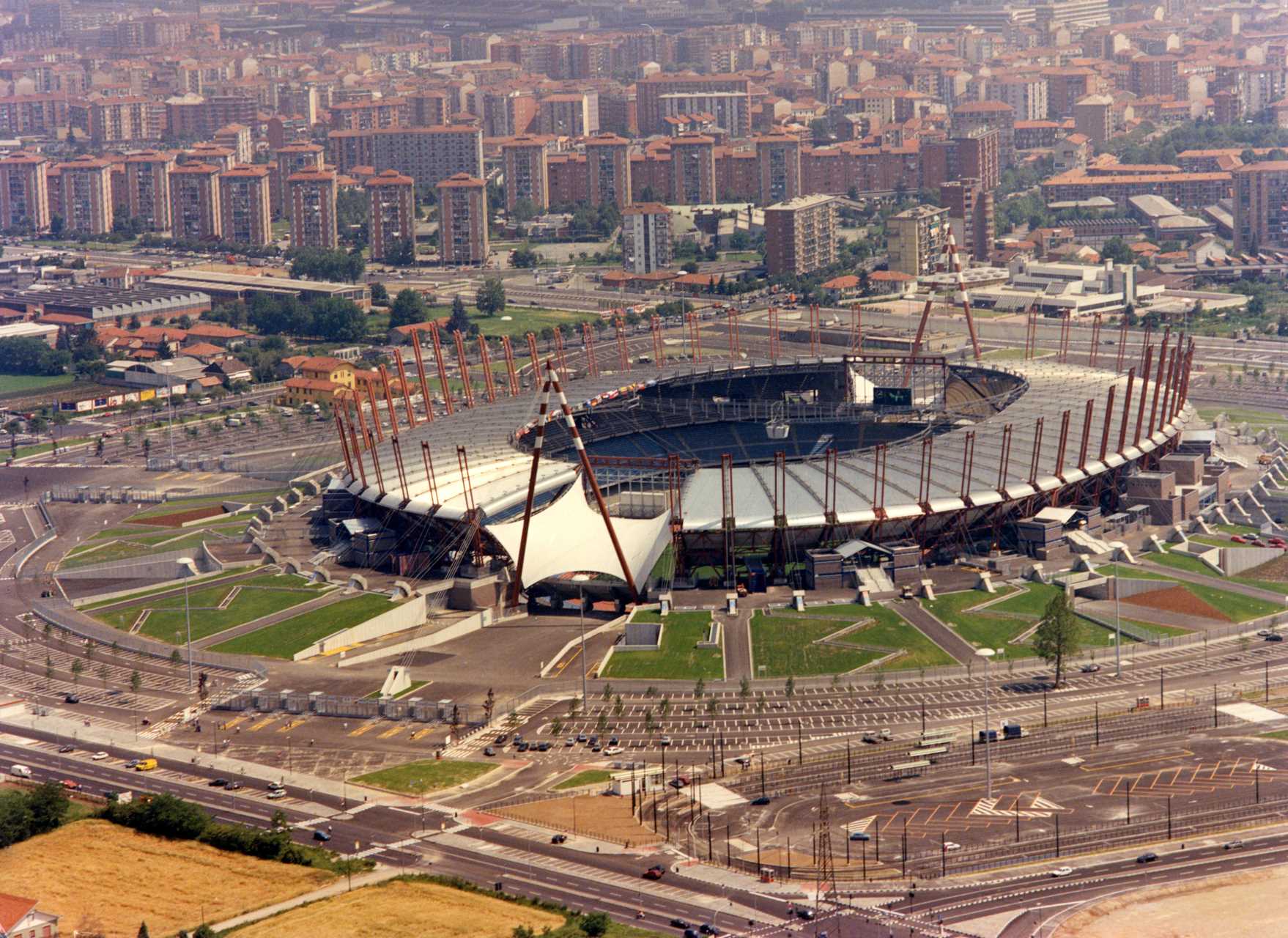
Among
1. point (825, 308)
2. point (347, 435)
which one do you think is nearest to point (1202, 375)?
point (825, 308)

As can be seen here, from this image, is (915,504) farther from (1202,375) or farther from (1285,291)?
(1285,291)

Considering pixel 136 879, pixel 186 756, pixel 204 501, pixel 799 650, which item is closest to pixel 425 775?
pixel 186 756

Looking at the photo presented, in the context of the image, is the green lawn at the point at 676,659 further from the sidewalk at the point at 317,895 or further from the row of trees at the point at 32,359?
the row of trees at the point at 32,359

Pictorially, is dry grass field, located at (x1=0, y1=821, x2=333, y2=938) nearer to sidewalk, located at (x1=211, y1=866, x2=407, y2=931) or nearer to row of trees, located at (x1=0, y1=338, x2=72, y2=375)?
sidewalk, located at (x1=211, y1=866, x2=407, y2=931)

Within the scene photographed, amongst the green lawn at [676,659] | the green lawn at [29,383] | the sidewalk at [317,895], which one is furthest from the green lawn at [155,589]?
the green lawn at [29,383]

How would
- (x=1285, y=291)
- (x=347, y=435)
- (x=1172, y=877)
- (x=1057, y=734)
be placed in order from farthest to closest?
(x=1285, y=291) → (x=347, y=435) → (x=1057, y=734) → (x=1172, y=877)

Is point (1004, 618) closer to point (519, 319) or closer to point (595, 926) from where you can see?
point (595, 926)

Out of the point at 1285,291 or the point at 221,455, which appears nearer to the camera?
the point at 221,455
